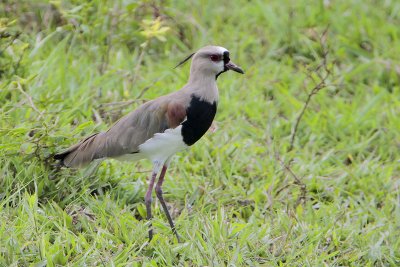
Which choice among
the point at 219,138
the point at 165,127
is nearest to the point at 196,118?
the point at 165,127

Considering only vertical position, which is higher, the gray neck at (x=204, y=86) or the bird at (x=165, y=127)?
the gray neck at (x=204, y=86)

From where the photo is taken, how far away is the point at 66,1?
7.27 m

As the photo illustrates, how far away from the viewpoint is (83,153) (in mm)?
4867

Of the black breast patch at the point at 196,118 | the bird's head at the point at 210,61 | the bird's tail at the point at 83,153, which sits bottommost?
the bird's tail at the point at 83,153

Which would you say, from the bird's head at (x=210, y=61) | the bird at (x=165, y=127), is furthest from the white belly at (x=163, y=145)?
the bird's head at (x=210, y=61)

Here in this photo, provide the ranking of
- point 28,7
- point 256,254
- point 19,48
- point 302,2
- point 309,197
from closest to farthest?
point 256,254 → point 309,197 → point 19,48 → point 28,7 → point 302,2

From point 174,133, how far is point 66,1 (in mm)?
3073

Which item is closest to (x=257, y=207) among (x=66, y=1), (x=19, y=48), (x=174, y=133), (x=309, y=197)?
(x=309, y=197)

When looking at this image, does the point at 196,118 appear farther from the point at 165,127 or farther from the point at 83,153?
the point at 83,153

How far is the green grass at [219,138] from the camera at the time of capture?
4.59 meters

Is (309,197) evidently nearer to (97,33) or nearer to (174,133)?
(174,133)

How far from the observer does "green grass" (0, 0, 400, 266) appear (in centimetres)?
459

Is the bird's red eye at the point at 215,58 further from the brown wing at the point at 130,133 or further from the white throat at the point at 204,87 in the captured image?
the brown wing at the point at 130,133

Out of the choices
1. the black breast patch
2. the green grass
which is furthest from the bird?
the green grass
